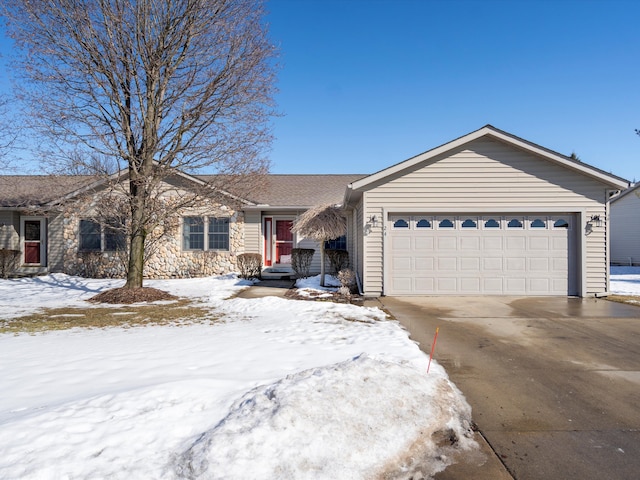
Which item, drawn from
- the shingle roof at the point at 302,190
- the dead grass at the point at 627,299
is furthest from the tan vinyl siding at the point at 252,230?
the dead grass at the point at 627,299

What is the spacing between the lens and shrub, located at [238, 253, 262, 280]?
14.3 meters

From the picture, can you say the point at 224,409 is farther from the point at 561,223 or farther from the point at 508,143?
the point at 561,223

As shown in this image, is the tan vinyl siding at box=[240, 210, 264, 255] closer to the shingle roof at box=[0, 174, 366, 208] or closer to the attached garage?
the shingle roof at box=[0, 174, 366, 208]

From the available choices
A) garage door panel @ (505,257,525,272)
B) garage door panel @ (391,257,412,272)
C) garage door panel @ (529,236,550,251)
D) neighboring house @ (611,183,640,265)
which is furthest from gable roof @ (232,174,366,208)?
neighboring house @ (611,183,640,265)

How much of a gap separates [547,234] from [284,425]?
413 inches

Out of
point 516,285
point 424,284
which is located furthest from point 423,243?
point 516,285

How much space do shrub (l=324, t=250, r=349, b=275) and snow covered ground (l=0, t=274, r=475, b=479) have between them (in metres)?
8.78

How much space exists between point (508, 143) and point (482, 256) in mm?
3276

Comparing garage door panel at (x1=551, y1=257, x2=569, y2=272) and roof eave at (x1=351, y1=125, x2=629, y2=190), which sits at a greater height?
roof eave at (x1=351, y1=125, x2=629, y2=190)

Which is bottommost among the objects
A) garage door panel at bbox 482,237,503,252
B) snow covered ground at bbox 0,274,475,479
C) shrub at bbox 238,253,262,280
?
snow covered ground at bbox 0,274,475,479

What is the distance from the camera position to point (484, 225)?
10.8 meters

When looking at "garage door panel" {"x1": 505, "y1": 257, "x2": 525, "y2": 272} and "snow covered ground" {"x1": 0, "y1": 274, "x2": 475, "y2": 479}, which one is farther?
"garage door panel" {"x1": 505, "y1": 257, "x2": 525, "y2": 272}

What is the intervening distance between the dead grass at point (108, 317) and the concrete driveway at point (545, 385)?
14.7 feet

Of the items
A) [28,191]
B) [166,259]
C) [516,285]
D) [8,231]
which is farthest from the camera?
[28,191]
